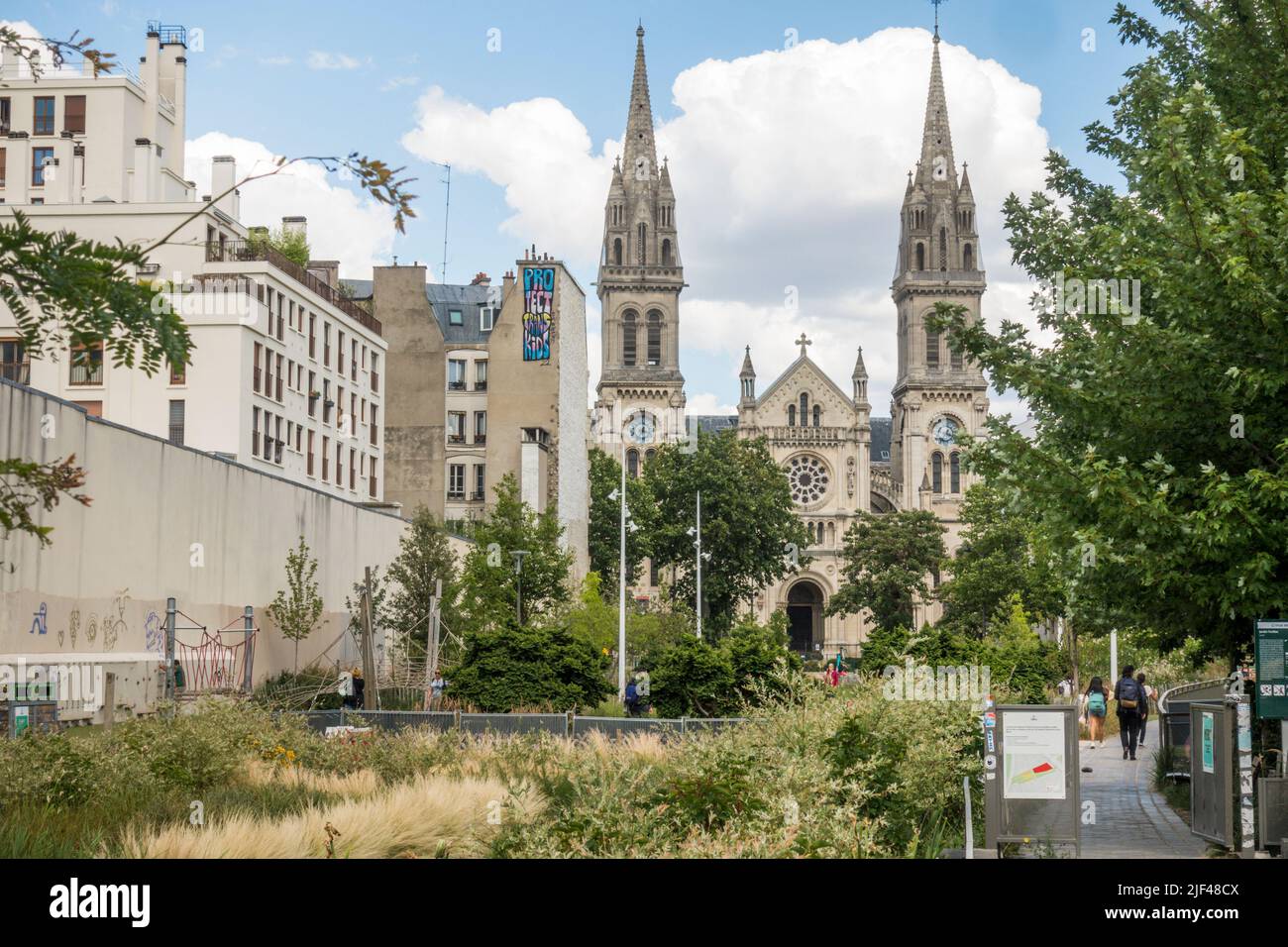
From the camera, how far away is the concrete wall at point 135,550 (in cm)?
2545

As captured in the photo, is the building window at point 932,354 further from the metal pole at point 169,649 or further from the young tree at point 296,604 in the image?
the metal pole at point 169,649

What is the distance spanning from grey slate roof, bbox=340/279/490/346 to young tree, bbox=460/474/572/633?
3299 centimetres

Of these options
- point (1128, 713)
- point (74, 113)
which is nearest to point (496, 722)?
point (1128, 713)

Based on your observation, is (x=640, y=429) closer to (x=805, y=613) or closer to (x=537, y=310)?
(x=805, y=613)

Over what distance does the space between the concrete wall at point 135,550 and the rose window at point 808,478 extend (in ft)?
252

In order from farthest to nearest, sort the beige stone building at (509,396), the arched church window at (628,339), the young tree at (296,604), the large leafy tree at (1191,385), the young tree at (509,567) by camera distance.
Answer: the arched church window at (628,339) < the beige stone building at (509,396) < the young tree at (509,567) < the young tree at (296,604) < the large leafy tree at (1191,385)

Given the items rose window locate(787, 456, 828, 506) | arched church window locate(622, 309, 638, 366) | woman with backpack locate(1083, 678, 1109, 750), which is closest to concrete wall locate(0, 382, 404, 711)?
woman with backpack locate(1083, 678, 1109, 750)

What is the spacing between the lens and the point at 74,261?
7.00 meters

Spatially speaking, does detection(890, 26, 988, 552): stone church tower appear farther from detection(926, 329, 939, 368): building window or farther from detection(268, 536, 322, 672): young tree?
detection(268, 536, 322, 672): young tree

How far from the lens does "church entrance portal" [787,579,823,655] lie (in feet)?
387

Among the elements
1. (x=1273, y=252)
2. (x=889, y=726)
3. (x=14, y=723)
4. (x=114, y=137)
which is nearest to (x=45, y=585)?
(x=14, y=723)

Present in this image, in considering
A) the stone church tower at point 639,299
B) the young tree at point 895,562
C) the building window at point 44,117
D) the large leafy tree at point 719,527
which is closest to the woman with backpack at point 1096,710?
the building window at point 44,117

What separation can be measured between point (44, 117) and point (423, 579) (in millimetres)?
27145
